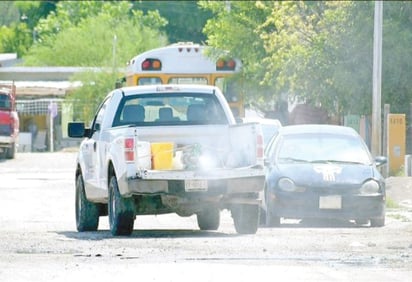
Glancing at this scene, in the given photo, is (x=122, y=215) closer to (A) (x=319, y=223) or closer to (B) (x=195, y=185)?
(B) (x=195, y=185)

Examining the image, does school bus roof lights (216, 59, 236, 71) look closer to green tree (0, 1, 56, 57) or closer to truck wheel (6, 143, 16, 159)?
truck wheel (6, 143, 16, 159)

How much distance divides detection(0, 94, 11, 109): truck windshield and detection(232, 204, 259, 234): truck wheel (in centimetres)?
3010

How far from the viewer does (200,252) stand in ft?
53.7

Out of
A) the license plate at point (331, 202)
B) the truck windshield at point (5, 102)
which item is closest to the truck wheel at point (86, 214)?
the license plate at point (331, 202)

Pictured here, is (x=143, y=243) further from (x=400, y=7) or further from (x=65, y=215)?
(x=400, y=7)

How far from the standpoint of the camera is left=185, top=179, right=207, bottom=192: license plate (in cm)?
1877

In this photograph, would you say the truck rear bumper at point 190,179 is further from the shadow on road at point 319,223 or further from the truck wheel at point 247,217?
the shadow on road at point 319,223

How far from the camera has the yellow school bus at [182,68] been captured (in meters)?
37.9

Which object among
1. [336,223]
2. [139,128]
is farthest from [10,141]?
[139,128]

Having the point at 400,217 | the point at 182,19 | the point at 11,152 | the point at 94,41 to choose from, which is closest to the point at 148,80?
the point at 11,152

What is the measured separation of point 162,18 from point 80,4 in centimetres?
589

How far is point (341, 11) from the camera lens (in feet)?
131

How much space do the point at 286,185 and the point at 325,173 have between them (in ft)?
1.85

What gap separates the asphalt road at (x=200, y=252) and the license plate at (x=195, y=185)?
590mm
